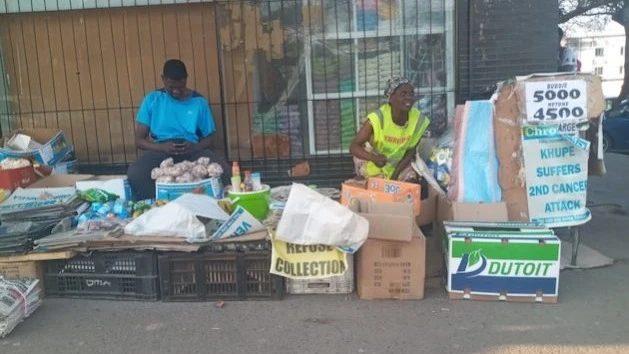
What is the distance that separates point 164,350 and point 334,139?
312cm

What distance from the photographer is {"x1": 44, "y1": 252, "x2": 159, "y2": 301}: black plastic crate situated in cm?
394

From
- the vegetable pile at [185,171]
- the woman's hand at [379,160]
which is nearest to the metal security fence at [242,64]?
the vegetable pile at [185,171]

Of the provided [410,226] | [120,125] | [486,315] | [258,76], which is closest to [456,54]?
[258,76]

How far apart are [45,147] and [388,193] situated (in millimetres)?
3287

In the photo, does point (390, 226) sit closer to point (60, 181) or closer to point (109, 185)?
point (109, 185)

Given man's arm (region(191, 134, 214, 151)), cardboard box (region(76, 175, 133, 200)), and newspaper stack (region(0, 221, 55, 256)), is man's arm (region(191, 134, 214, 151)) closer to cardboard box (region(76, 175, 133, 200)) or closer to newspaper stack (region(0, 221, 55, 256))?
cardboard box (region(76, 175, 133, 200))

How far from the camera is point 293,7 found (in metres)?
5.65

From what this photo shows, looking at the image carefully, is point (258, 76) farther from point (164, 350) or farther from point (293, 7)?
point (164, 350)

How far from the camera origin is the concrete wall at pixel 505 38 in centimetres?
543

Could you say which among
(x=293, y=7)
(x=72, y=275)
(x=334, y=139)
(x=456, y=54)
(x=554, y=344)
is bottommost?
(x=554, y=344)

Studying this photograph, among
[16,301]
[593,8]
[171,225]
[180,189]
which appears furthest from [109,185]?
[593,8]

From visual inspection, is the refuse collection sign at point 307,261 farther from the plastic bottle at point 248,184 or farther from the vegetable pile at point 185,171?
the vegetable pile at point 185,171

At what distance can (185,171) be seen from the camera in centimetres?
497

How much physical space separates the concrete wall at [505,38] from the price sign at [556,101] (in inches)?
47.9
